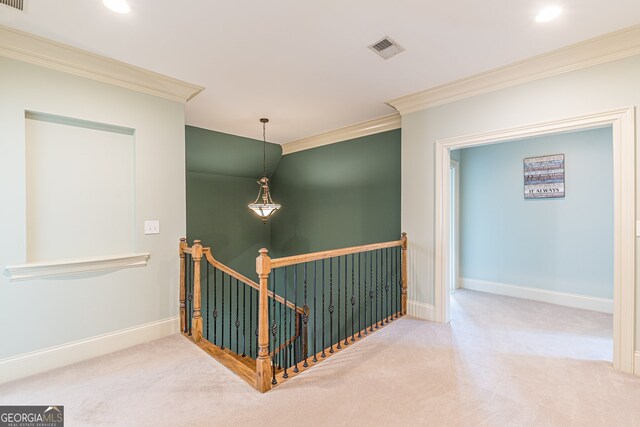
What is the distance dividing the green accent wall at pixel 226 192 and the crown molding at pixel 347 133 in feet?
1.41

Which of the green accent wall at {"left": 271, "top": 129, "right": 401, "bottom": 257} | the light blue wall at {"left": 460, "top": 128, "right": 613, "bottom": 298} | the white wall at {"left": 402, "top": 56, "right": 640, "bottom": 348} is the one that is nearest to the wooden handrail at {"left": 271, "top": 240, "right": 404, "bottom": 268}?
the white wall at {"left": 402, "top": 56, "right": 640, "bottom": 348}

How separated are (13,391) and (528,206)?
18.4 feet

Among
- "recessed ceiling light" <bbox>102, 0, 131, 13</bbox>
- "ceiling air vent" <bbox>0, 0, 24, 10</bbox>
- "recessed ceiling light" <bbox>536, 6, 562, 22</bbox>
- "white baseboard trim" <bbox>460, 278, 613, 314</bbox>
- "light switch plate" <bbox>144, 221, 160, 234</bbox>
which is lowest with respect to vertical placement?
"white baseboard trim" <bbox>460, 278, 613, 314</bbox>

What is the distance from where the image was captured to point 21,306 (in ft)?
7.39

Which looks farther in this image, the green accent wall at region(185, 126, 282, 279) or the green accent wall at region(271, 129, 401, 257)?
the green accent wall at region(185, 126, 282, 279)

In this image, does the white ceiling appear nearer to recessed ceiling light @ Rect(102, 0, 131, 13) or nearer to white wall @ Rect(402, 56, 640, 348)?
recessed ceiling light @ Rect(102, 0, 131, 13)

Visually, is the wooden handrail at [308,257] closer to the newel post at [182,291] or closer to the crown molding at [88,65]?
the newel post at [182,291]

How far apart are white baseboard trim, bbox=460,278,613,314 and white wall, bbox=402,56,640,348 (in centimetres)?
180

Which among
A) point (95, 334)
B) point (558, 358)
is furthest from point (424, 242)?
point (95, 334)

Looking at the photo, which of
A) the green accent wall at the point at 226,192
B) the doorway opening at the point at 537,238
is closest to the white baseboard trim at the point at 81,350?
the green accent wall at the point at 226,192

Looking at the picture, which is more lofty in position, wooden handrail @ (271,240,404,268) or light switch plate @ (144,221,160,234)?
light switch plate @ (144,221,160,234)

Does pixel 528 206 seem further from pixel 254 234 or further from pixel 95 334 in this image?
pixel 95 334

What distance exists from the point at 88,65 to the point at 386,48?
8.13 ft

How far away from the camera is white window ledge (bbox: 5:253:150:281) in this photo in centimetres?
223
